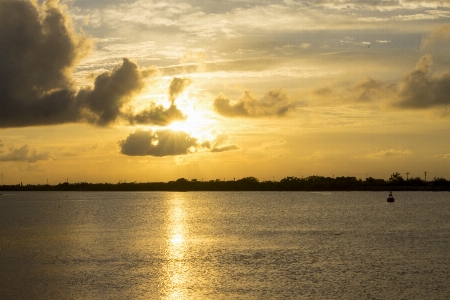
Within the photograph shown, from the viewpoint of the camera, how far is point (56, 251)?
6475 centimetres

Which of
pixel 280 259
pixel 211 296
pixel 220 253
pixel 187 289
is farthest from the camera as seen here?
pixel 220 253

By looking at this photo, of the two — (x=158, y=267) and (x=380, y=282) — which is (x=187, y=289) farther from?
(x=380, y=282)

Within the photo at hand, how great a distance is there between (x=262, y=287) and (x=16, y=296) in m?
18.4

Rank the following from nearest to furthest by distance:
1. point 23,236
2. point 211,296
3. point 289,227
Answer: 1. point 211,296
2. point 23,236
3. point 289,227

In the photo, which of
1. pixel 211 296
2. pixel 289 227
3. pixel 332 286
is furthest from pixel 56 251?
pixel 289 227

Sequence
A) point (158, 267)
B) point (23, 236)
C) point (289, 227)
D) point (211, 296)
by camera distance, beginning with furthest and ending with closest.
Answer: point (289, 227)
point (23, 236)
point (158, 267)
point (211, 296)

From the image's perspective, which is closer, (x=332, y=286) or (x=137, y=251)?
(x=332, y=286)

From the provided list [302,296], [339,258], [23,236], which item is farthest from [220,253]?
[23,236]

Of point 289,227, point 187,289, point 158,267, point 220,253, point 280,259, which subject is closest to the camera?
point 187,289

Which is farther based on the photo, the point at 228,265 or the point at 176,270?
the point at 228,265

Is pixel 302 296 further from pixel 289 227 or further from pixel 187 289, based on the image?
pixel 289 227

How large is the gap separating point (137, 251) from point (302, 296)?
98.9ft

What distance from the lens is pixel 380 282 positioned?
4419cm

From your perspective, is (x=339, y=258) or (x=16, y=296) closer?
(x=16, y=296)
